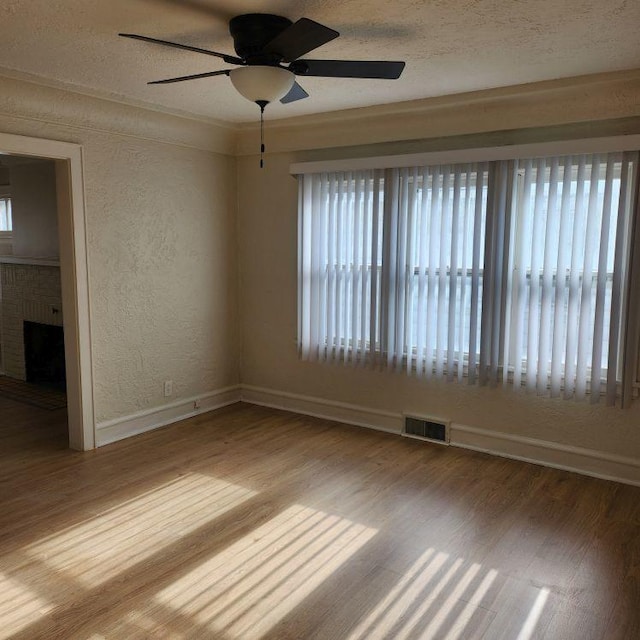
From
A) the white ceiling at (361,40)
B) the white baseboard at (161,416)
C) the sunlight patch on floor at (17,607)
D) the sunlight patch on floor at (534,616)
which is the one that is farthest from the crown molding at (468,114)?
the sunlight patch on floor at (17,607)

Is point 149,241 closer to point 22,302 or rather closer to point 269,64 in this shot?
point 269,64

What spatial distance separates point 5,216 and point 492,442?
5661 millimetres

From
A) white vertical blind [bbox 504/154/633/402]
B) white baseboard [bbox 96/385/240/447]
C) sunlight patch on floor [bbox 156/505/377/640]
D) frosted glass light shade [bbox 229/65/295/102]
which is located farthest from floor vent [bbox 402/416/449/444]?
frosted glass light shade [bbox 229/65/295/102]

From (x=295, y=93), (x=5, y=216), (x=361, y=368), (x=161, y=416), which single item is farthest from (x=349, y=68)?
(x=5, y=216)

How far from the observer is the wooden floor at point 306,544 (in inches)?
92.0

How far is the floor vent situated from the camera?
436 centimetres

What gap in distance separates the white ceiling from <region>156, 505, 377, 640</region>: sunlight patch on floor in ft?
8.07

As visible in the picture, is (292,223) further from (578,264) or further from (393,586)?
(393,586)

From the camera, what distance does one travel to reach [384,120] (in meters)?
4.36

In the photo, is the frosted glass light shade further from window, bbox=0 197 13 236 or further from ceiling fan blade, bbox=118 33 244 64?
window, bbox=0 197 13 236

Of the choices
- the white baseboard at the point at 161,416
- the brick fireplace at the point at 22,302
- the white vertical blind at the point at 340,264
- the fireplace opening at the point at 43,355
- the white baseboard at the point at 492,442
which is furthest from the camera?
the fireplace opening at the point at 43,355

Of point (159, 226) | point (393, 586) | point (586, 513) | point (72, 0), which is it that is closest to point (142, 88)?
point (159, 226)

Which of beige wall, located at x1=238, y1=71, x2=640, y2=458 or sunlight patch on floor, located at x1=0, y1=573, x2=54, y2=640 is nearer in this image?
sunlight patch on floor, located at x1=0, y1=573, x2=54, y2=640

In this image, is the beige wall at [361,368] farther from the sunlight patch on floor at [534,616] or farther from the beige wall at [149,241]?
the sunlight patch on floor at [534,616]
